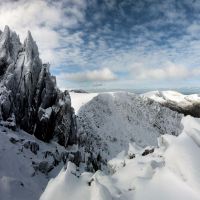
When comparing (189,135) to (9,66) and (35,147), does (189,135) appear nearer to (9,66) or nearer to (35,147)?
(35,147)

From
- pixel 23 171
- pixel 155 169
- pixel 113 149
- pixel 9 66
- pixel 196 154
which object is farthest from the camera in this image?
pixel 113 149

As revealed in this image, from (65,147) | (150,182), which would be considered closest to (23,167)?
(150,182)

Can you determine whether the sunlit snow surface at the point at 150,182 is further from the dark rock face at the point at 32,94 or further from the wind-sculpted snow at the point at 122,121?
the wind-sculpted snow at the point at 122,121

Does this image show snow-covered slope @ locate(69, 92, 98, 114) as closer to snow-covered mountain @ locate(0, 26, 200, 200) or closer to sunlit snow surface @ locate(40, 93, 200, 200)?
snow-covered mountain @ locate(0, 26, 200, 200)

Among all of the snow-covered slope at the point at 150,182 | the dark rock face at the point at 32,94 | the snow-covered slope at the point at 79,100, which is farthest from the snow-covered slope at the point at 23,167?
the snow-covered slope at the point at 79,100

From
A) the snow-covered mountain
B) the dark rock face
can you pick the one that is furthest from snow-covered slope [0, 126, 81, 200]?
the dark rock face

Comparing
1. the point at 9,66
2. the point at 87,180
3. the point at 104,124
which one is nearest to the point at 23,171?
the point at 87,180
